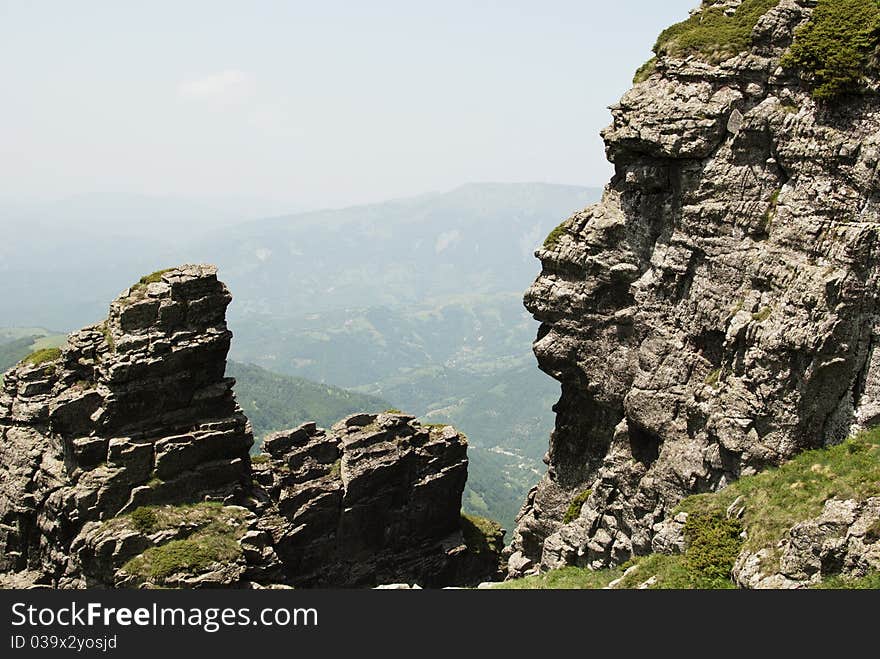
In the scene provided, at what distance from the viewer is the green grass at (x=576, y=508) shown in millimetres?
58175

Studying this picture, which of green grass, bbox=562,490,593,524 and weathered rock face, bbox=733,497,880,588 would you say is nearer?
weathered rock face, bbox=733,497,880,588

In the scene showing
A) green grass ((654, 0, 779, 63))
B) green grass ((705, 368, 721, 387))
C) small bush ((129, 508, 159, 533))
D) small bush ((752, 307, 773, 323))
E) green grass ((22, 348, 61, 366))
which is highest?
green grass ((654, 0, 779, 63))

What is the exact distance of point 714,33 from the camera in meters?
48.4

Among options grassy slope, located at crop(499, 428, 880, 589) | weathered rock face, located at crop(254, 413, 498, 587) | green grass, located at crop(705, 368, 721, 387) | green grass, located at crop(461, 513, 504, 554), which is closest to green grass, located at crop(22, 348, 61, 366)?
weathered rock face, located at crop(254, 413, 498, 587)

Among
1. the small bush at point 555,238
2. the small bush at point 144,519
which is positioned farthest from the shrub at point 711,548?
the small bush at point 144,519

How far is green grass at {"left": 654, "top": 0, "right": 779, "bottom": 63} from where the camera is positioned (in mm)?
46906

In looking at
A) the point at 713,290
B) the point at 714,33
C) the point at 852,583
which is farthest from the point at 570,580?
the point at 714,33

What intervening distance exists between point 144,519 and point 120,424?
26.1ft

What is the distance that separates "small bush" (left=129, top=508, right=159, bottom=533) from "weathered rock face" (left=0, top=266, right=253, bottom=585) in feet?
3.62

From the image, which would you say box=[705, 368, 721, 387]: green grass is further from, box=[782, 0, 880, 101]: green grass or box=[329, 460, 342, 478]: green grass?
box=[329, 460, 342, 478]: green grass

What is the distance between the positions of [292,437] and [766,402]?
150ft

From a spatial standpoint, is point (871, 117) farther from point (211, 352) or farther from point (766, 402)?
point (211, 352)

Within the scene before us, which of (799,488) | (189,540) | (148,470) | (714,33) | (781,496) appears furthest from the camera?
(148,470)

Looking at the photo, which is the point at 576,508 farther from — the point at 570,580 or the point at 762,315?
the point at 762,315
